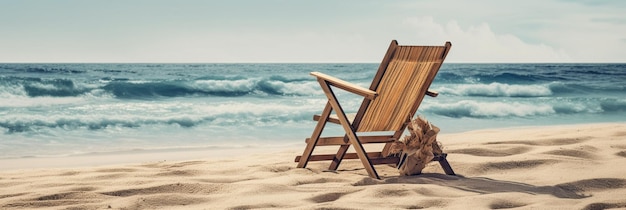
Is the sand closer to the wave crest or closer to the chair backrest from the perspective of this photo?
the chair backrest

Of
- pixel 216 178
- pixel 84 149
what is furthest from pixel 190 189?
pixel 84 149

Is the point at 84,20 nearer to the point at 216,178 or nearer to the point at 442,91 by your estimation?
Result: the point at 442,91

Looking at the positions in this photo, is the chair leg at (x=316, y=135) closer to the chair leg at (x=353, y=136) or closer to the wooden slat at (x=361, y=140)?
the wooden slat at (x=361, y=140)

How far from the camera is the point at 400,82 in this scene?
189 inches

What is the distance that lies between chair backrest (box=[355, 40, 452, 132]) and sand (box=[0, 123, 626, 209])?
0.41 m

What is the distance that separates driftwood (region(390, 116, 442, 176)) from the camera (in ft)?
16.0

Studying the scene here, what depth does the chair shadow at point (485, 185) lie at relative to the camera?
170 inches

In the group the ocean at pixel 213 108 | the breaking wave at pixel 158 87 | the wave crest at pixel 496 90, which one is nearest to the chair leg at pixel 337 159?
the ocean at pixel 213 108

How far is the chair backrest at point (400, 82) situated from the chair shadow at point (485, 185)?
41 centimetres

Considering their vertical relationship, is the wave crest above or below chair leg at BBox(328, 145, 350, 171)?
above

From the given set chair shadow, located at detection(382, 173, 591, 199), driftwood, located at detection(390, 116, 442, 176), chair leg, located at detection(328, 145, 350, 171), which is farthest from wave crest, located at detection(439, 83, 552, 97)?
chair shadow, located at detection(382, 173, 591, 199)

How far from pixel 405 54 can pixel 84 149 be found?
14.5ft

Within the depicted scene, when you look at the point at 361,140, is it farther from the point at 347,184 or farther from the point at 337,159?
the point at 347,184

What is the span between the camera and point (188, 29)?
34.5 metres
